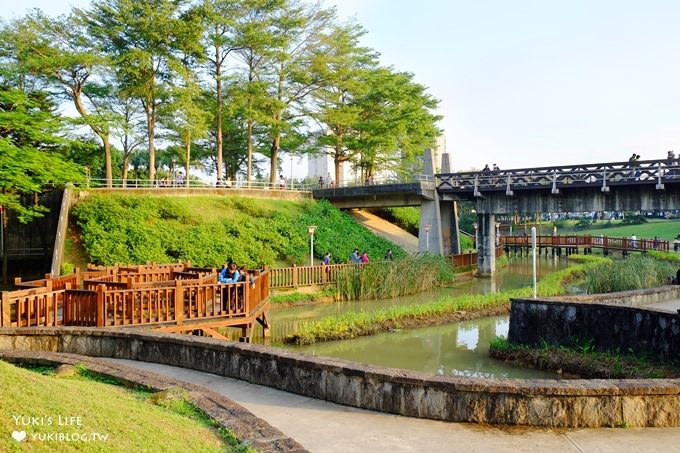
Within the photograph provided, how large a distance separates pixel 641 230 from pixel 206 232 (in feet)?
214

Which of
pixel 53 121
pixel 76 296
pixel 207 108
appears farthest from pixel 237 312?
pixel 207 108

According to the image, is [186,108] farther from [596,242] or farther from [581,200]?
[596,242]

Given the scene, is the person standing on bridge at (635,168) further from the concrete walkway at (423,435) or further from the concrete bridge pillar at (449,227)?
the concrete walkway at (423,435)

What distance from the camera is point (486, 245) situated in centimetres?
3675

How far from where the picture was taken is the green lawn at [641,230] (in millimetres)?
69375

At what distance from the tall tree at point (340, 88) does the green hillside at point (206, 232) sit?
1137 centimetres

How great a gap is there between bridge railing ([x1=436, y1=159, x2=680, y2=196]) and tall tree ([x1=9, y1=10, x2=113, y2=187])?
22.2m

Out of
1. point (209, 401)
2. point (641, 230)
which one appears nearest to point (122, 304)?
point (209, 401)

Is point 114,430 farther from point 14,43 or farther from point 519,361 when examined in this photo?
point 14,43

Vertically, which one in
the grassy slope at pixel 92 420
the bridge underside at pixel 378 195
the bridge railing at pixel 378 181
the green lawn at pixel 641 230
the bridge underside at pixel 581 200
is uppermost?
the bridge railing at pixel 378 181

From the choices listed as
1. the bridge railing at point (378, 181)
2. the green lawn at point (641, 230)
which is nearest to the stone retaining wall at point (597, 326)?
the bridge railing at point (378, 181)

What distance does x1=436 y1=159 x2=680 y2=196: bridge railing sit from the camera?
95.6ft

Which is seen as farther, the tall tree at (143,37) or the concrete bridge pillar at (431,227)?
the concrete bridge pillar at (431,227)

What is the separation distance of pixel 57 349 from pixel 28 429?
7209 mm
